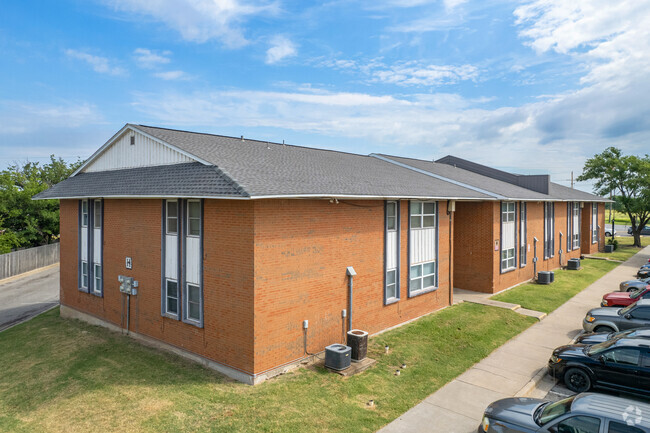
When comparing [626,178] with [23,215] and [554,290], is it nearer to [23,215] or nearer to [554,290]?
[554,290]

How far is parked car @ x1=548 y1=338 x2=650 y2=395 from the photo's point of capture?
9500 millimetres

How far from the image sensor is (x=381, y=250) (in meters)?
14.6

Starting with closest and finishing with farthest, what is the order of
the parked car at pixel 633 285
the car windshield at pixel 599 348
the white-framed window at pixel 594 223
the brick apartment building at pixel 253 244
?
the car windshield at pixel 599 348 < the brick apartment building at pixel 253 244 < the parked car at pixel 633 285 < the white-framed window at pixel 594 223

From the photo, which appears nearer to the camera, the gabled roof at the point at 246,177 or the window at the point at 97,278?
the gabled roof at the point at 246,177

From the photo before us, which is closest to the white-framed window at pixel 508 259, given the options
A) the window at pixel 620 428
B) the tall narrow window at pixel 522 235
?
the tall narrow window at pixel 522 235

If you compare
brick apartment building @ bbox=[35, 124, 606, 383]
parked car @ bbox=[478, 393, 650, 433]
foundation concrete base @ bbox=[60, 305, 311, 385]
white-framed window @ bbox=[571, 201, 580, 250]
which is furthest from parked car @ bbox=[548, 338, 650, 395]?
white-framed window @ bbox=[571, 201, 580, 250]

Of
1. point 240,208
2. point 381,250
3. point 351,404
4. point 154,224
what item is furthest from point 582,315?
point 154,224

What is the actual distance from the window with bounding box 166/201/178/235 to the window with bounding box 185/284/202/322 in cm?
188

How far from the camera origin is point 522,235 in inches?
930

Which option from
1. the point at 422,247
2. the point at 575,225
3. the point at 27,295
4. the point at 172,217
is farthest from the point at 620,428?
the point at 575,225

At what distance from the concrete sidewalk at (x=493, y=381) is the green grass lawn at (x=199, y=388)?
31 cm

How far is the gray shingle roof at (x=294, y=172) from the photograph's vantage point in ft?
37.6

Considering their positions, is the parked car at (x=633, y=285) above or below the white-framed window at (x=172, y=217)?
below

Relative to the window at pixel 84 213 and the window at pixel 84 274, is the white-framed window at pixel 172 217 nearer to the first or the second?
the window at pixel 84 213
